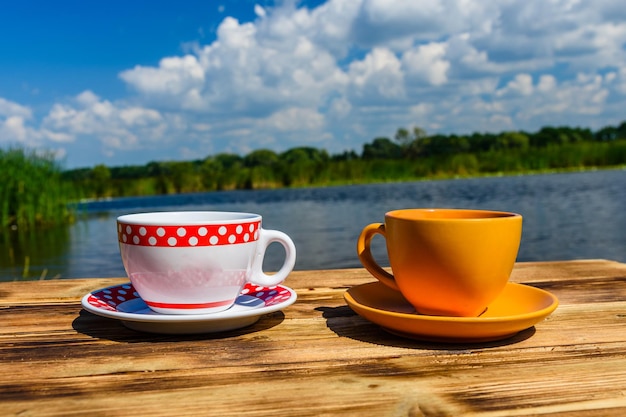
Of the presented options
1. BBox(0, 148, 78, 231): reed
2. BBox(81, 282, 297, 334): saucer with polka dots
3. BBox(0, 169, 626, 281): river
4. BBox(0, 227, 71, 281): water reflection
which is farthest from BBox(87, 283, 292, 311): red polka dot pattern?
BBox(0, 148, 78, 231): reed

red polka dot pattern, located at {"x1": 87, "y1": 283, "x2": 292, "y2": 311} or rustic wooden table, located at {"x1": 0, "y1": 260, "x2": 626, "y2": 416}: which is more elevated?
red polka dot pattern, located at {"x1": 87, "y1": 283, "x2": 292, "y2": 311}

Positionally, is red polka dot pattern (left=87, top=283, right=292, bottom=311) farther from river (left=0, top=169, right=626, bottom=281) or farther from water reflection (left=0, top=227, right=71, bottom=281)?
river (left=0, top=169, right=626, bottom=281)

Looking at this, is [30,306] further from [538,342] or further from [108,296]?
[538,342]

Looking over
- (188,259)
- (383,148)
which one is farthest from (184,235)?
(383,148)

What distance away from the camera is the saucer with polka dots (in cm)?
59

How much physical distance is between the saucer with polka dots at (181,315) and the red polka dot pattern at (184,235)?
82 mm

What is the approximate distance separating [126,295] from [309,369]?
371 millimetres

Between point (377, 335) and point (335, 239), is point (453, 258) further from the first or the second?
point (335, 239)

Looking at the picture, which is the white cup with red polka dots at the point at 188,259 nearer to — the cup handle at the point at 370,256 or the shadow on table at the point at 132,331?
the shadow on table at the point at 132,331

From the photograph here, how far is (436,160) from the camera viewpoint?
1925cm

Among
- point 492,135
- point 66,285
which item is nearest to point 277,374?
point 66,285

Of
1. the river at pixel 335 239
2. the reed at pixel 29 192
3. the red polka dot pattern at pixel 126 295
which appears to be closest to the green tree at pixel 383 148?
the river at pixel 335 239

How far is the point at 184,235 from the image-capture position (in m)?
0.60

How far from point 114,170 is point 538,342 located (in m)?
31.4
